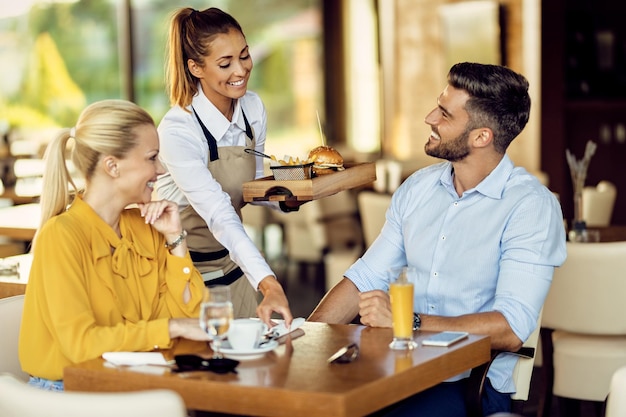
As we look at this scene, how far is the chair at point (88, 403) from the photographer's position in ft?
5.30

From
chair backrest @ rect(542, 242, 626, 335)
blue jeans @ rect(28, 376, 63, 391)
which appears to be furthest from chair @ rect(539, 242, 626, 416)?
blue jeans @ rect(28, 376, 63, 391)

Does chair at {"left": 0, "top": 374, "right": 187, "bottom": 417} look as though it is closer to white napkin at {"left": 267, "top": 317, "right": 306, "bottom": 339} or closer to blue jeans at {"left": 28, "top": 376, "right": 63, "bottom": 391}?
blue jeans at {"left": 28, "top": 376, "right": 63, "bottom": 391}

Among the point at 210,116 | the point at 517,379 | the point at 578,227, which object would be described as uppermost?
the point at 210,116

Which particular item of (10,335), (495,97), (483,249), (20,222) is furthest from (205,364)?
(20,222)

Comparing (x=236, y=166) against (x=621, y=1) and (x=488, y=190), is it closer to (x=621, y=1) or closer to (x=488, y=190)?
(x=488, y=190)

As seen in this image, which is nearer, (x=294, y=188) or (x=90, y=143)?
(x=90, y=143)

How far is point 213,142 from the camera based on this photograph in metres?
2.97

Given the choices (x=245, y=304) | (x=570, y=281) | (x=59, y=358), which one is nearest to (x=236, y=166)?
(x=245, y=304)

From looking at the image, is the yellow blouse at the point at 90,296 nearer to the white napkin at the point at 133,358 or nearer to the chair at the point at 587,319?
the white napkin at the point at 133,358

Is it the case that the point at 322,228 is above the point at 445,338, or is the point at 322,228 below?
below

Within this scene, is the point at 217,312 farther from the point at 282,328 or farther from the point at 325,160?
the point at 325,160

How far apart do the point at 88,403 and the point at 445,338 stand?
2.97ft

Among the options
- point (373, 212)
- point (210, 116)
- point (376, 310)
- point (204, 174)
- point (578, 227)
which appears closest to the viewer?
point (376, 310)

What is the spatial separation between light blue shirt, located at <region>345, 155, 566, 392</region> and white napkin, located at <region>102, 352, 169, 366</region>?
893mm
